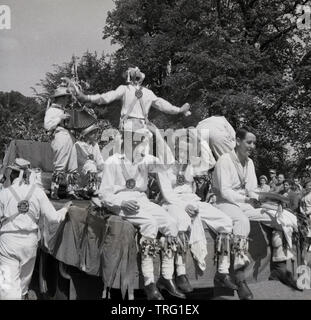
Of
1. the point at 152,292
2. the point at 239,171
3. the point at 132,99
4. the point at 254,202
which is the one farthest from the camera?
the point at 132,99

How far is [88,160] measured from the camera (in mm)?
7965

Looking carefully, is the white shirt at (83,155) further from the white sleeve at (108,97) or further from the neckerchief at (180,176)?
the neckerchief at (180,176)

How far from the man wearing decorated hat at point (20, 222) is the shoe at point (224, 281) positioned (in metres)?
1.84

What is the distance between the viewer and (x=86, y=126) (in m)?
8.35

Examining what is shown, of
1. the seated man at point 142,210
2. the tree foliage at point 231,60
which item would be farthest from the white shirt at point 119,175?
the tree foliage at point 231,60

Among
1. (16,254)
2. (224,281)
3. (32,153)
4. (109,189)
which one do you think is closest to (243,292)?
(224,281)

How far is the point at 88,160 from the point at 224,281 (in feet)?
10.4

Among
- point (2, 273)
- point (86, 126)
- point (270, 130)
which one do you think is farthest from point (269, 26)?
point (2, 273)

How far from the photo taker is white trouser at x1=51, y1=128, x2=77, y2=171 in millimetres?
7656

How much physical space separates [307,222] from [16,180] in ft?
12.9

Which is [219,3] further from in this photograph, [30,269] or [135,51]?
[30,269]

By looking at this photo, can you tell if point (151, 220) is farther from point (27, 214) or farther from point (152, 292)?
point (27, 214)

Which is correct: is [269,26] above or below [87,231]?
above

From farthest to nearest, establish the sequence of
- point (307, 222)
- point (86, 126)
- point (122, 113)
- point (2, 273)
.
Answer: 1. point (86, 126)
2. point (122, 113)
3. point (307, 222)
4. point (2, 273)
